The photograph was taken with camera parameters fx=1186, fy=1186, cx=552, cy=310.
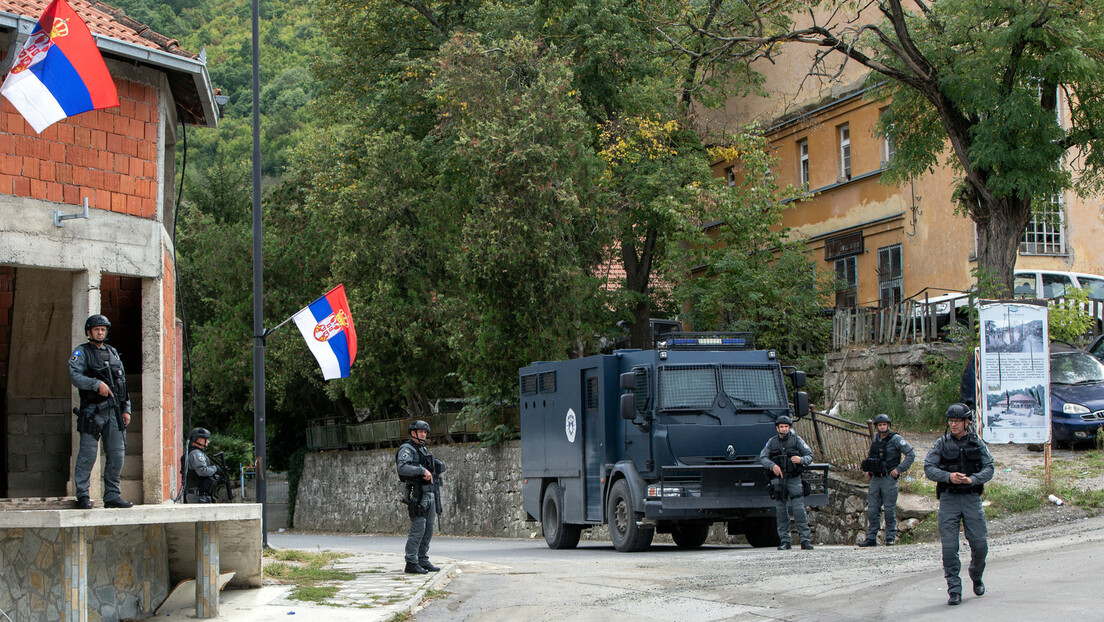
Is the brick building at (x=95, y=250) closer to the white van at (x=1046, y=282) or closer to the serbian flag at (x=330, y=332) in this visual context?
the serbian flag at (x=330, y=332)

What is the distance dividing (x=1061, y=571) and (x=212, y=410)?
37486 millimetres

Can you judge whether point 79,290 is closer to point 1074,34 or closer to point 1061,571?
point 1061,571

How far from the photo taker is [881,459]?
16.7 metres

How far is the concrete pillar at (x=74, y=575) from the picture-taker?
10031mm

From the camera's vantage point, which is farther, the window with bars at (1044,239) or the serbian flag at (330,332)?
the window with bars at (1044,239)

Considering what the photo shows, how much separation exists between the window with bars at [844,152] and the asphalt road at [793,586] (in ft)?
60.2

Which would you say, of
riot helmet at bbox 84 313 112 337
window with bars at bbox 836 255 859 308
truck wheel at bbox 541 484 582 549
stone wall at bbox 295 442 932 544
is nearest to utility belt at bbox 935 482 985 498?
stone wall at bbox 295 442 932 544

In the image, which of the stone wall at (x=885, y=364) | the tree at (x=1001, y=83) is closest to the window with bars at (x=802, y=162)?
the stone wall at (x=885, y=364)

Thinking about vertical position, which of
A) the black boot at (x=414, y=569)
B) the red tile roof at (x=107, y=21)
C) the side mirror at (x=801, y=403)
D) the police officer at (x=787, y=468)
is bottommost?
the black boot at (x=414, y=569)

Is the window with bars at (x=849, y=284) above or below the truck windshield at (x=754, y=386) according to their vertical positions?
above

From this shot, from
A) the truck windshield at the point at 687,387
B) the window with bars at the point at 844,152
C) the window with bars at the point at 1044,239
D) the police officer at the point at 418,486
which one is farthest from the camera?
the window with bars at the point at 844,152

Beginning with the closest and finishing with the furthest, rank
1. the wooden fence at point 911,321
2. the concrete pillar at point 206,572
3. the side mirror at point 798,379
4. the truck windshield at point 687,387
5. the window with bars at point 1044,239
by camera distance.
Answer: the concrete pillar at point 206,572
the truck windshield at point 687,387
the side mirror at point 798,379
the wooden fence at point 911,321
the window with bars at point 1044,239

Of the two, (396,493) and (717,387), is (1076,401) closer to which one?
(717,387)

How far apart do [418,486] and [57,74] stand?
617cm
